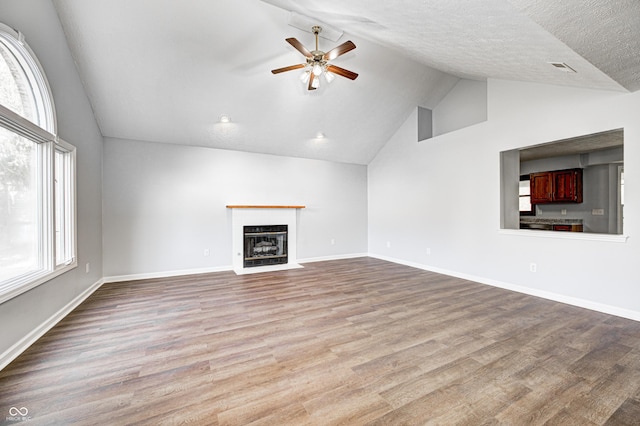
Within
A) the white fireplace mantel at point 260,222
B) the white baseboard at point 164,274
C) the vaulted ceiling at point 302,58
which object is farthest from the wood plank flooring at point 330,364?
the vaulted ceiling at point 302,58

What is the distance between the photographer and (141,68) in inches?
142

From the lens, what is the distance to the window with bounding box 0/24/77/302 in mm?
2281

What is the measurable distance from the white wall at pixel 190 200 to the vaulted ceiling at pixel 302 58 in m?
0.33

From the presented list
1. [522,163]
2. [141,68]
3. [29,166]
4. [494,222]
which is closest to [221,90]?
[141,68]

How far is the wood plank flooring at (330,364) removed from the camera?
162cm

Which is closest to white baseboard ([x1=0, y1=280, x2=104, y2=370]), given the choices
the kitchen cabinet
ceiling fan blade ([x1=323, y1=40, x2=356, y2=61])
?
ceiling fan blade ([x1=323, y1=40, x2=356, y2=61])

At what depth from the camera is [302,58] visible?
3.91 metres

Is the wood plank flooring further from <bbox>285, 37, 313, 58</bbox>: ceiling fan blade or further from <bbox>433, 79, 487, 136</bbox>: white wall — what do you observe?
<bbox>433, 79, 487, 136</bbox>: white wall

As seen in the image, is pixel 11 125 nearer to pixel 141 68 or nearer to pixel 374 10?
pixel 141 68

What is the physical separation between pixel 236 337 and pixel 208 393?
0.80 meters

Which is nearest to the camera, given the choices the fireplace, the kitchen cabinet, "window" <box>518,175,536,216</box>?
the fireplace

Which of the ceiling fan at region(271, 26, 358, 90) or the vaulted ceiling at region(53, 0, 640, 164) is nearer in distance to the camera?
the vaulted ceiling at region(53, 0, 640, 164)

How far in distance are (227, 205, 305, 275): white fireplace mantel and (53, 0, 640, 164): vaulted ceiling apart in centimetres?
125

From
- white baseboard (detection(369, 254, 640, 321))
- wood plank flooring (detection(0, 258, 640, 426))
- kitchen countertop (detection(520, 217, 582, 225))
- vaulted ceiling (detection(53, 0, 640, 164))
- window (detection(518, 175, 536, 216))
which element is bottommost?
wood plank flooring (detection(0, 258, 640, 426))
